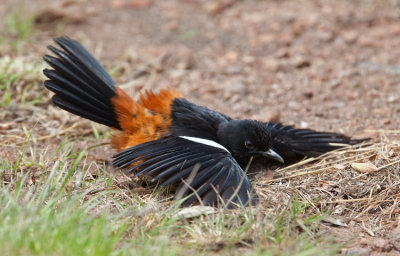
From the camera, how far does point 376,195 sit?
13.4ft

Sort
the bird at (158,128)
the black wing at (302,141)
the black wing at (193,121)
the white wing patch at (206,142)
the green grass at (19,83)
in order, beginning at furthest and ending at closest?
the green grass at (19,83), the black wing at (302,141), the black wing at (193,121), the white wing patch at (206,142), the bird at (158,128)

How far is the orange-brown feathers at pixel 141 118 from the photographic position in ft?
14.6

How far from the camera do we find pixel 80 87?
4.61 metres

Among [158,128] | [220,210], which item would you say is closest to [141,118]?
[158,128]

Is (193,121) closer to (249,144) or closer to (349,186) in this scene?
A: (249,144)

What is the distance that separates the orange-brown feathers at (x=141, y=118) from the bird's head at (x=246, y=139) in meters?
0.50

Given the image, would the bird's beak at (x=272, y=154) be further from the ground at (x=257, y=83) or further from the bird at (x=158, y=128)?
the ground at (x=257, y=83)

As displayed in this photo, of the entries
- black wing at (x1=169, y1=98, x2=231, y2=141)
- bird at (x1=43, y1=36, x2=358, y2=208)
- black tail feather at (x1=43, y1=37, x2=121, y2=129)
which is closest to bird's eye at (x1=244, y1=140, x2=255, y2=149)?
bird at (x1=43, y1=36, x2=358, y2=208)

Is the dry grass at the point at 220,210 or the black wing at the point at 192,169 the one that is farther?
the black wing at the point at 192,169

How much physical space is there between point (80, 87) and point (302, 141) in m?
2.00

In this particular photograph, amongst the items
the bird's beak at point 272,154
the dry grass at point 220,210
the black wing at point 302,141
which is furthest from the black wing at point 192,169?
the black wing at point 302,141

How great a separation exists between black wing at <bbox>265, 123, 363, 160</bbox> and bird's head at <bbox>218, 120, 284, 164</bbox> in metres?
0.28

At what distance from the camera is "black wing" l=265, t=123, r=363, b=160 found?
4832 mm

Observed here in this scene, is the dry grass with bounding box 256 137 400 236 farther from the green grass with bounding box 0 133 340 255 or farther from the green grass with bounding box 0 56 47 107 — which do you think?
the green grass with bounding box 0 56 47 107
